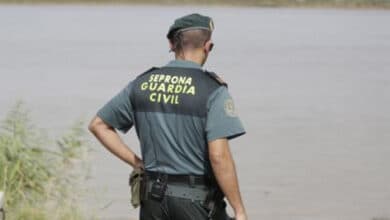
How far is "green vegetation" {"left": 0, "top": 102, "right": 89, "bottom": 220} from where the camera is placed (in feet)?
20.6

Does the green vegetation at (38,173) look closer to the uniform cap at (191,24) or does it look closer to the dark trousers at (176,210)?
the dark trousers at (176,210)

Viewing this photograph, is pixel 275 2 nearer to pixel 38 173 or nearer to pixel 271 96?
pixel 271 96

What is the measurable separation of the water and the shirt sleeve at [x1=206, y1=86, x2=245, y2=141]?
344 cm

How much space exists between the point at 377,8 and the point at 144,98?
4335cm

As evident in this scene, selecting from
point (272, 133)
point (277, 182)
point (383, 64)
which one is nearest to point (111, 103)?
point (277, 182)

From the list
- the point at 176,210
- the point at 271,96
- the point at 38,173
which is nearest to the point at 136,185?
the point at 176,210

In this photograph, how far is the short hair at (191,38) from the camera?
3.96 meters

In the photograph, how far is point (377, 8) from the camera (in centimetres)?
4647

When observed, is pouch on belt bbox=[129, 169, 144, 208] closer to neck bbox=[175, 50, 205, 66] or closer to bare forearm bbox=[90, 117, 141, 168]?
bare forearm bbox=[90, 117, 141, 168]

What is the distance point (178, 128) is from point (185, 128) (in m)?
0.03

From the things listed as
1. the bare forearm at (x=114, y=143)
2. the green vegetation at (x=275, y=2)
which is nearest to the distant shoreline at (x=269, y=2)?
the green vegetation at (x=275, y=2)

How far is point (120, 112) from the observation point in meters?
4.12

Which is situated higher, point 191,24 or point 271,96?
point 191,24

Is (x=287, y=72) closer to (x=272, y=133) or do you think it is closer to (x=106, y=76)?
(x=106, y=76)
